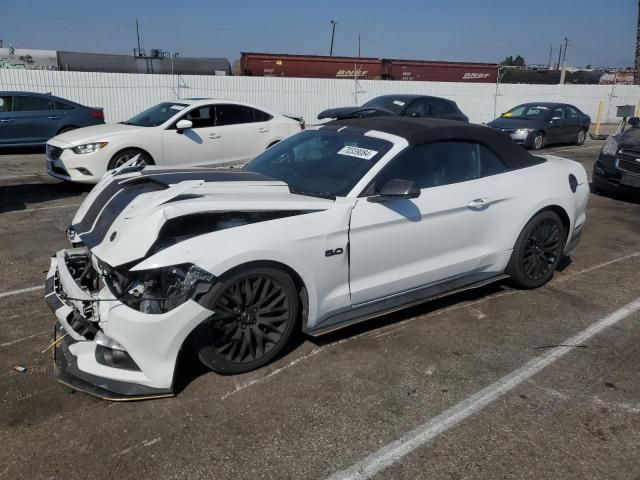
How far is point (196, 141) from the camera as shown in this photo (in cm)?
938

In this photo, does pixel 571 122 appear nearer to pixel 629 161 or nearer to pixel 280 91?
pixel 629 161

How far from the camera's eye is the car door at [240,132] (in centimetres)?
969

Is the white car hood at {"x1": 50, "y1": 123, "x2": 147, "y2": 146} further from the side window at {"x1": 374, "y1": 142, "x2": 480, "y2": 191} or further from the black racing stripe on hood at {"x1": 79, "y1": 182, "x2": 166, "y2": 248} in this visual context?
the side window at {"x1": 374, "y1": 142, "x2": 480, "y2": 191}

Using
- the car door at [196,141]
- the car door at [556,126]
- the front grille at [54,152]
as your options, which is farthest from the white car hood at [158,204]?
the car door at [556,126]

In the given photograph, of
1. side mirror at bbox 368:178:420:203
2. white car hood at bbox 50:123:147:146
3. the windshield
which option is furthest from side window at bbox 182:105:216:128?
side mirror at bbox 368:178:420:203

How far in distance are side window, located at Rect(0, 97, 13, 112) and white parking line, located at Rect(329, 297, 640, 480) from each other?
13604mm

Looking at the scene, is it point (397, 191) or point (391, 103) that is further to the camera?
point (391, 103)

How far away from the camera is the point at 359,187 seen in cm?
389

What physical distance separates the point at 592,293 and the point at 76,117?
12.9 metres

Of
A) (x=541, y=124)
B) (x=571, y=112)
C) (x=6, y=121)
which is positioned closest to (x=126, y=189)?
(x=6, y=121)

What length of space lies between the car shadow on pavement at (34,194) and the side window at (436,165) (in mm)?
6010

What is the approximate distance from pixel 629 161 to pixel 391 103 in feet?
21.0

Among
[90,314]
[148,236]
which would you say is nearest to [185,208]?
[148,236]

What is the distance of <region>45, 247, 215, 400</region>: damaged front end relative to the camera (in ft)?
10.0
